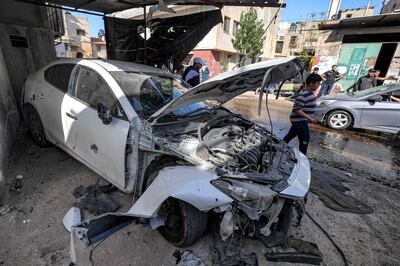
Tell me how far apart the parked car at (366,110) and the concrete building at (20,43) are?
25.6 feet

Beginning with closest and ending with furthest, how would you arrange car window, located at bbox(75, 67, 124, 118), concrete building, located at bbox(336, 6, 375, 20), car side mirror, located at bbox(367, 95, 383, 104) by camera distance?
1. car window, located at bbox(75, 67, 124, 118)
2. car side mirror, located at bbox(367, 95, 383, 104)
3. concrete building, located at bbox(336, 6, 375, 20)

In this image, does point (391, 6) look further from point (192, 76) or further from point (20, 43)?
point (20, 43)

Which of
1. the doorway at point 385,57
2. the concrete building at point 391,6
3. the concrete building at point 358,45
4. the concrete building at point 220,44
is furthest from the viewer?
the concrete building at point 220,44

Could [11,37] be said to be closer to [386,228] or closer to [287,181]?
[287,181]

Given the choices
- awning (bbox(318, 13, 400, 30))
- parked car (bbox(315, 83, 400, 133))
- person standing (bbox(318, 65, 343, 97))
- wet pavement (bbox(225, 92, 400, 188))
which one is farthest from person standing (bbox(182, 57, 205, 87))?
awning (bbox(318, 13, 400, 30))

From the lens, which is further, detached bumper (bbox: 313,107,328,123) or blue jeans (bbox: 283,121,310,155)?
detached bumper (bbox: 313,107,328,123)

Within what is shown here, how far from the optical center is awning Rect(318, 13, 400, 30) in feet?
34.5

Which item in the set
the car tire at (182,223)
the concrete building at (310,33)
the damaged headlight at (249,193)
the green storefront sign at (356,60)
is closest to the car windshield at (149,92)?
the car tire at (182,223)

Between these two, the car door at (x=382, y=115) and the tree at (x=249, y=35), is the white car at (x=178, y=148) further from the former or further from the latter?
the tree at (x=249, y=35)

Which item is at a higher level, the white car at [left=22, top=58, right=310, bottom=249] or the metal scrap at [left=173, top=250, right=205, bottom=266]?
the white car at [left=22, top=58, right=310, bottom=249]

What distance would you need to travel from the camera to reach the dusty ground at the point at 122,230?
2.14 meters

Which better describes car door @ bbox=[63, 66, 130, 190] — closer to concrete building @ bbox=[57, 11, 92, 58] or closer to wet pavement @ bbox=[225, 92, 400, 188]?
wet pavement @ bbox=[225, 92, 400, 188]

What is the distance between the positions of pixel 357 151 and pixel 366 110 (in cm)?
164

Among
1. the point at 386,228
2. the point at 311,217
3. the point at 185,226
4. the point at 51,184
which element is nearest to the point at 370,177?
the point at 386,228
